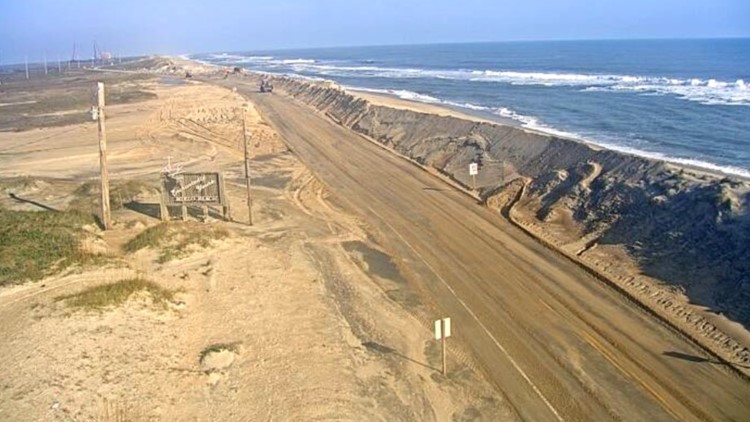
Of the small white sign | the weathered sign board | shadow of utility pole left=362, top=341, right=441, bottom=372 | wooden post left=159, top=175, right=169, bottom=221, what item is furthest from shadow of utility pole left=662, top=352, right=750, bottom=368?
wooden post left=159, top=175, right=169, bottom=221

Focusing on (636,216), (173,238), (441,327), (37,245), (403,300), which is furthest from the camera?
(636,216)

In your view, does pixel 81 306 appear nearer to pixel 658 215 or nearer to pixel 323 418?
pixel 323 418

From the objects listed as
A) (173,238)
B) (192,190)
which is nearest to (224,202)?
(192,190)

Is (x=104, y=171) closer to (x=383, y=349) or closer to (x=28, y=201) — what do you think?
(x=28, y=201)

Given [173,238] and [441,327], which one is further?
[173,238]

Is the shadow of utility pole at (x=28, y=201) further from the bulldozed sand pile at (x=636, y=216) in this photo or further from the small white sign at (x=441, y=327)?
the small white sign at (x=441, y=327)

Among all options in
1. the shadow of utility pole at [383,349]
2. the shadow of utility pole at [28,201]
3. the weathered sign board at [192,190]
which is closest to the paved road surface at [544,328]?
the shadow of utility pole at [383,349]
